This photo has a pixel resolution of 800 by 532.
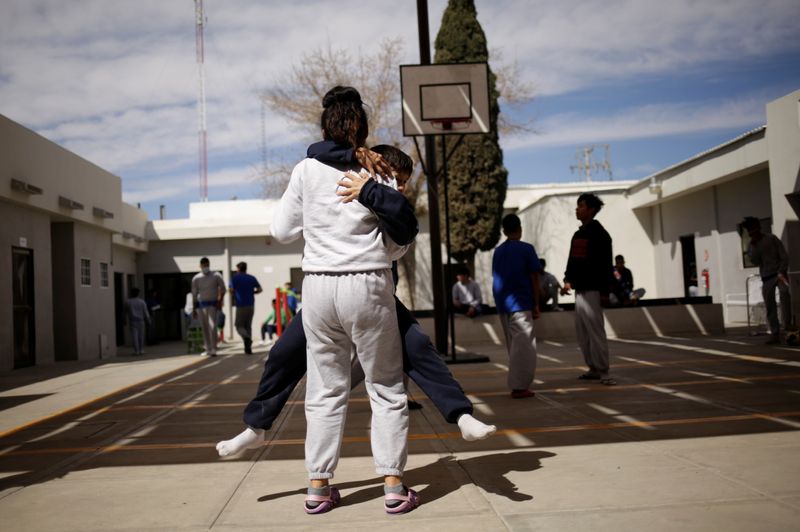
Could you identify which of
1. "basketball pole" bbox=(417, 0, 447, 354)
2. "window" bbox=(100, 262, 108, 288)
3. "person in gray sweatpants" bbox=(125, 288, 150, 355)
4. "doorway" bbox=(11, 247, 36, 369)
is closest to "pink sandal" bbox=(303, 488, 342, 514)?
"basketball pole" bbox=(417, 0, 447, 354)

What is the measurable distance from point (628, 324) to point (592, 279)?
313 inches

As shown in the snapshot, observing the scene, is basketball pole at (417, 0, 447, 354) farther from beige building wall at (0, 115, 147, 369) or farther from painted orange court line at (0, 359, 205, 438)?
beige building wall at (0, 115, 147, 369)

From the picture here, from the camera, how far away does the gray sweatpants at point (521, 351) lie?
6617mm

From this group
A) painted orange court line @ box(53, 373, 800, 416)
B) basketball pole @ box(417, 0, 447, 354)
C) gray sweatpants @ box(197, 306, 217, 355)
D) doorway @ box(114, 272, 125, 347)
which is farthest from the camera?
doorway @ box(114, 272, 125, 347)

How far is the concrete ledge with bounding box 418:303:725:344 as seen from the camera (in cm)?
1450

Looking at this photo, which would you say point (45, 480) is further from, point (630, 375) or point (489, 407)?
point (630, 375)

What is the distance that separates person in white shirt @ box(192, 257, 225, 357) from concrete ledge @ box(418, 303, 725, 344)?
12.8 feet

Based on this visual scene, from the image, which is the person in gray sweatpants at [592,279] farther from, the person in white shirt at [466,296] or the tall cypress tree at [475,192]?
the tall cypress tree at [475,192]

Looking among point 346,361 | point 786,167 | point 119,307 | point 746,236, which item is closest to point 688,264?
point 746,236

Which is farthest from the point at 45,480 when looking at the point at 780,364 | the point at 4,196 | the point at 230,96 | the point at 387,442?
the point at 230,96

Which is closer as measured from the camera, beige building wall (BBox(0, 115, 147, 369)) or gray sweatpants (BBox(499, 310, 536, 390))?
gray sweatpants (BBox(499, 310, 536, 390))

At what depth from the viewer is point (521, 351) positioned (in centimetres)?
665

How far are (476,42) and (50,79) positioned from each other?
10.8 meters

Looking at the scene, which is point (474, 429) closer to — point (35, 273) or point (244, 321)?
point (244, 321)
